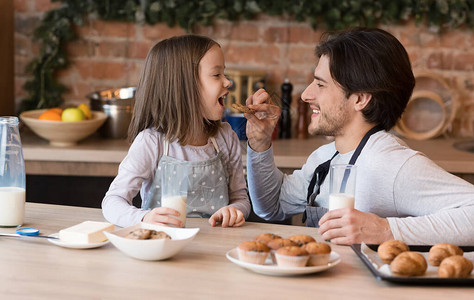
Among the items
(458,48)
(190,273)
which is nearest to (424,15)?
(458,48)

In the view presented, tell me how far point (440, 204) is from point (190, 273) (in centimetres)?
74

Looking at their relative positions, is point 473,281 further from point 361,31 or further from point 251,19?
point 251,19

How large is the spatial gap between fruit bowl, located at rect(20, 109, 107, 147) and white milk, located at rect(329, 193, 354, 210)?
1751 mm

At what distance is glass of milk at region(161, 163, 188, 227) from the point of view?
1604 mm

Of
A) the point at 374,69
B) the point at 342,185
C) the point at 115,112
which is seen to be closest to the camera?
the point at 342,185

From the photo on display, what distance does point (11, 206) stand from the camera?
164 cm

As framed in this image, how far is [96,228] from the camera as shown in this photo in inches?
59.6

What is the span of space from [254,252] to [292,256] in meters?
0.07

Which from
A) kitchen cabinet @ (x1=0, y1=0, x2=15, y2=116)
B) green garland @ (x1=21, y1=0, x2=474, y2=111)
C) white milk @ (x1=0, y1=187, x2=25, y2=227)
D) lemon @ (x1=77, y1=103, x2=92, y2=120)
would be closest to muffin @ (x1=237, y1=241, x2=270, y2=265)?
white milk @ (x1=0, y1=187, x2=25, y2=227)

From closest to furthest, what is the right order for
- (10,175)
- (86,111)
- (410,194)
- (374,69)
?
(10,175) → (410,194) → (374,69) → (86,111)

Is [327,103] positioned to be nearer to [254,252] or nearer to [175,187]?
[175,187]

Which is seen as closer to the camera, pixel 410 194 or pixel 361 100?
pixel 410 194

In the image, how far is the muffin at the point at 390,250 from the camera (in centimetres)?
135

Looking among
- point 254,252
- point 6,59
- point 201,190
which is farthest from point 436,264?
point 6,59
